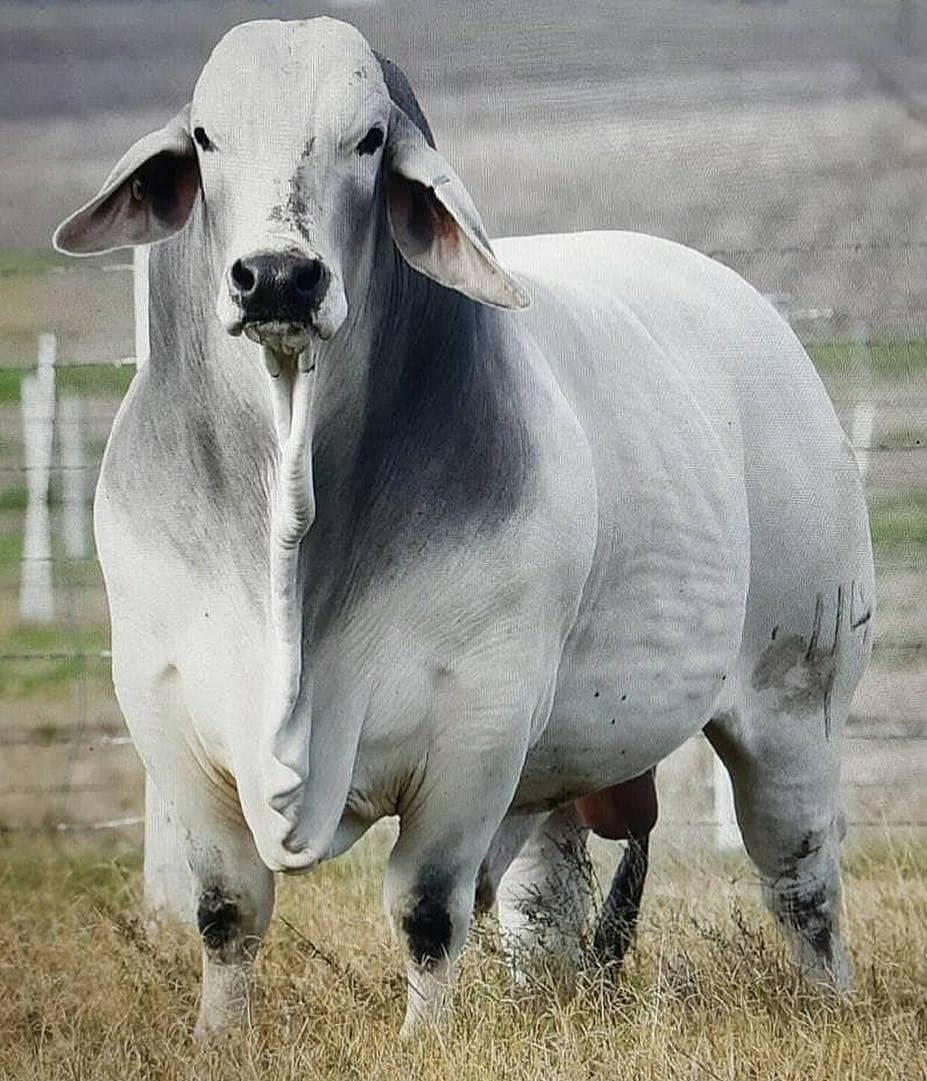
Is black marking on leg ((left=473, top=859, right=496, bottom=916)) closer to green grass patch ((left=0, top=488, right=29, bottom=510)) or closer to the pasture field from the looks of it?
the pasture field

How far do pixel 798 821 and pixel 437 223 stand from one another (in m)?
1.71

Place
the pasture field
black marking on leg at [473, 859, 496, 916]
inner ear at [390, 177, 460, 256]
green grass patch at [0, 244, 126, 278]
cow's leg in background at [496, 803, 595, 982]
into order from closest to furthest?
inner ear at [390, 177, 460, 256], the pasture field, green grass patch at [0, 244, 126, 278], black marking on leg at [473, 859, 496, 916], cow's leg in background at [496, 803, 595, 982]

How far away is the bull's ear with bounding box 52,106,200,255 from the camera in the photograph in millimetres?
3354

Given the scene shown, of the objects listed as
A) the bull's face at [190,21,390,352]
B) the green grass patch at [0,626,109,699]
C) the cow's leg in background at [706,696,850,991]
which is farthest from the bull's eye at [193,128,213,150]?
the green grass patch at [0,626,109,699]

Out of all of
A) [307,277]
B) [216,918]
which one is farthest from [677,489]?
[307,277]

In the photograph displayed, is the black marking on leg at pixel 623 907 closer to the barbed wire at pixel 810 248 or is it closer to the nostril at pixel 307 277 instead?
the barbed wire at pixel 810 248

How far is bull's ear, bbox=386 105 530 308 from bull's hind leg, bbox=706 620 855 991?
53.3 inches

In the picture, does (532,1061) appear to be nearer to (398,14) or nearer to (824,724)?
(824,724)

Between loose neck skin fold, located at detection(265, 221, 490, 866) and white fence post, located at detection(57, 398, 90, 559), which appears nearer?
loose neck skin fold, located at detection(265, 221, 490, 866)

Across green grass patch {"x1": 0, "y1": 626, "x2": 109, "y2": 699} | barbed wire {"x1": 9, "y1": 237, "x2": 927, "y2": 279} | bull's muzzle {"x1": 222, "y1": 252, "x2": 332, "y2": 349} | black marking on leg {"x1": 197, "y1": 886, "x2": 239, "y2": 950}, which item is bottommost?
green grass patch {"x1": 0, "y1": 626, "x2": 109, "y2": 699}

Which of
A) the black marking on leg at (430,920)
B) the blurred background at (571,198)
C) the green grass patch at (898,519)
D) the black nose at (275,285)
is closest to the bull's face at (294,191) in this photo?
the black nose at (275,285)

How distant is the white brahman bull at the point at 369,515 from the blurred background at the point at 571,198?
0.32 metres

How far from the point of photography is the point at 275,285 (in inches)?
119

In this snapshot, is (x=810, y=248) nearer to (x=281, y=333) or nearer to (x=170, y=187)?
(x=170, y=187)
